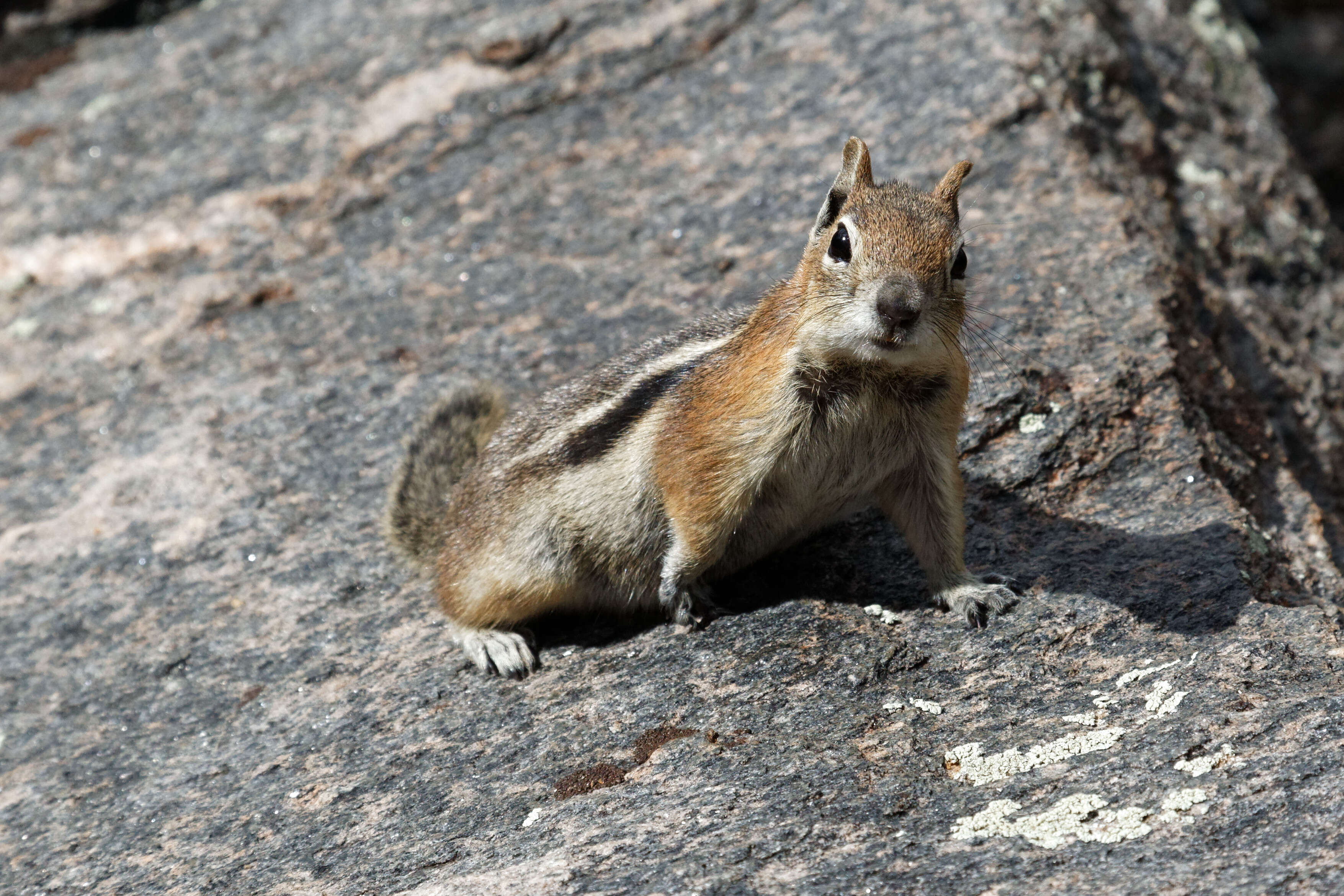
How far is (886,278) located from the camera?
3818 mm

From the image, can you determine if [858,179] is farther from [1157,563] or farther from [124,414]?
[124,414]

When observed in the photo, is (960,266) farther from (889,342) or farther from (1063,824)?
(1063,824)

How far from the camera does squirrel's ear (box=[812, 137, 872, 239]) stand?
14.0 feet

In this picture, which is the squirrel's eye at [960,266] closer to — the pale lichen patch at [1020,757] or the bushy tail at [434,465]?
the pale lichen patch at [1020,757]

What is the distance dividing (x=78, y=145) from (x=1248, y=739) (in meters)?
7.50

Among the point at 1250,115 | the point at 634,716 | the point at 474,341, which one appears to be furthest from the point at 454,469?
the point at 1250,115

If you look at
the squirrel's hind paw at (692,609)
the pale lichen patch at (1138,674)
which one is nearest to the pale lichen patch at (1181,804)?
the pale lichen patch at (1138,674)

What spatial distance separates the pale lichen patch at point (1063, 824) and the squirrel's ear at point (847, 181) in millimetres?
2005

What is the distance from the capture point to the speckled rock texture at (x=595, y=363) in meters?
3.50

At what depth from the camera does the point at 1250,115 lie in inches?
285

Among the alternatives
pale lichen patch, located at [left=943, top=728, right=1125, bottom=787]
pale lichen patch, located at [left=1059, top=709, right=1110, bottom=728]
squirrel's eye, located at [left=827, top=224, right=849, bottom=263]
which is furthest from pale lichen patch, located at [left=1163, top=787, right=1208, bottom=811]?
squirrel's eye, located at [left=827, top=224, right=849, bottom=263]

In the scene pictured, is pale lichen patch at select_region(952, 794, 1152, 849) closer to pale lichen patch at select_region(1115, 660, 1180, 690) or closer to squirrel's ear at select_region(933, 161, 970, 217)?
pale lichen patch at select_region(1115, 660, 1180, 690)

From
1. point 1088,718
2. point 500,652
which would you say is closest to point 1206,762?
point 1088,718

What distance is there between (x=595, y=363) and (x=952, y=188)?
1896 mm
